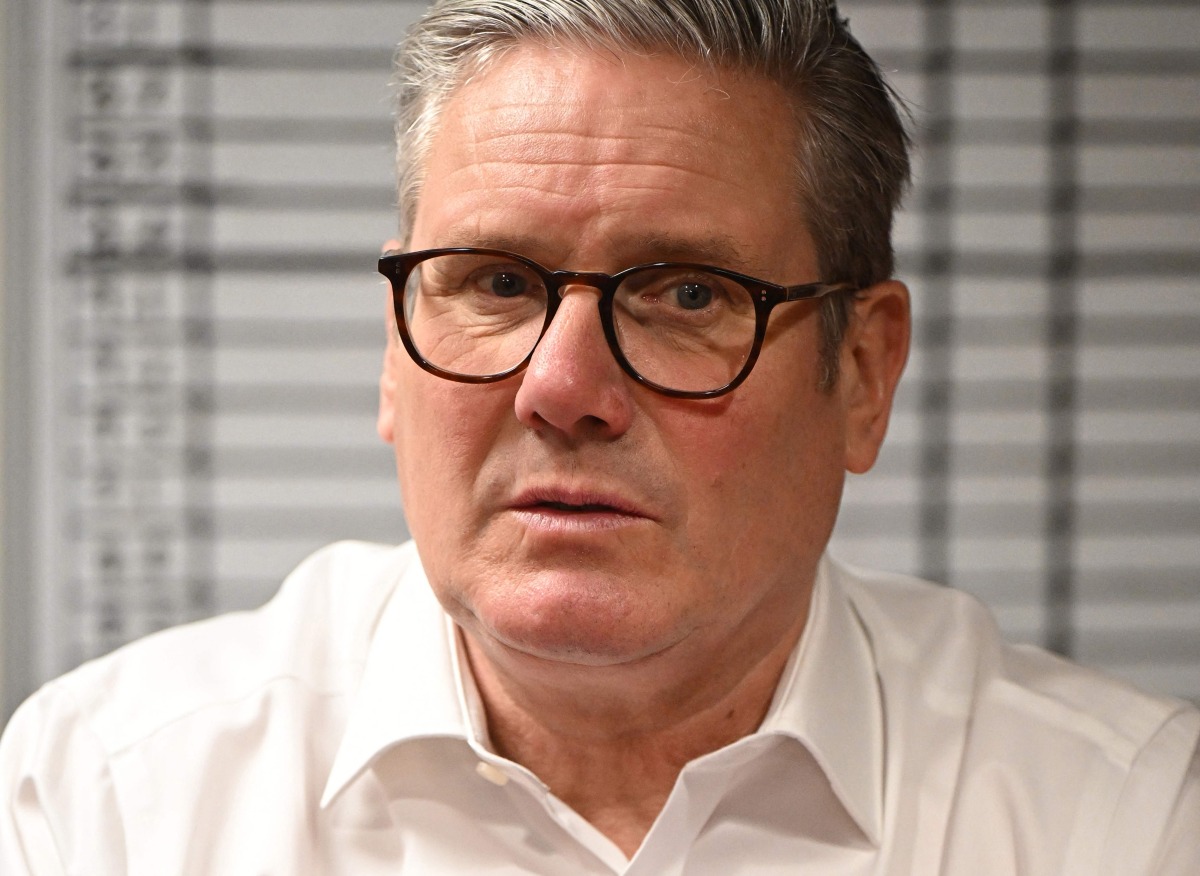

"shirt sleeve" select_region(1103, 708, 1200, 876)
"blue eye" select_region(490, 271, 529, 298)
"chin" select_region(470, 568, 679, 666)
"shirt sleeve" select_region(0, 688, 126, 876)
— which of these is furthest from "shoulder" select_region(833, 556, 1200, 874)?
"shirt sleeve" select_region(0, 688, 126, 876)

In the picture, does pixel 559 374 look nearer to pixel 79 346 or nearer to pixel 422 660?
pixel 422 660

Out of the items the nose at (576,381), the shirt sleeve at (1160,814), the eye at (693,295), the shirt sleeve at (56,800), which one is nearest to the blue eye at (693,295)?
the eye at (693,295)

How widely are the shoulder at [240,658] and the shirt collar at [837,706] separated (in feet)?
1.90

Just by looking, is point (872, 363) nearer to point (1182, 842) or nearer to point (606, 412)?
point (606, 412)

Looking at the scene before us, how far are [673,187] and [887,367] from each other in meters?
0.48

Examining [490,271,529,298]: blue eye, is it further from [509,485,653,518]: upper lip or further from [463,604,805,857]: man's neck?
[463,604,805,857]: man's neck

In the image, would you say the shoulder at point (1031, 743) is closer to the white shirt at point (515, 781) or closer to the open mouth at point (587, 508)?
the white shirt at point (515, 781)

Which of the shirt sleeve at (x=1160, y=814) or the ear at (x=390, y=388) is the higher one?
the ear at (x=390, y=388)

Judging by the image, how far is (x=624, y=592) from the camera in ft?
3.92

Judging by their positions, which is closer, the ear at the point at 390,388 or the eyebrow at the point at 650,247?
the eyebrow at the point at 650,247

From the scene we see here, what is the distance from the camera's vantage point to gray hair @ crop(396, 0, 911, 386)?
1.28 m

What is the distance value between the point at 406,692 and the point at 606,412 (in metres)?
0.46

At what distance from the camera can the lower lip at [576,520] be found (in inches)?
46.8

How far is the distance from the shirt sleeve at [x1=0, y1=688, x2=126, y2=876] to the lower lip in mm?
637
